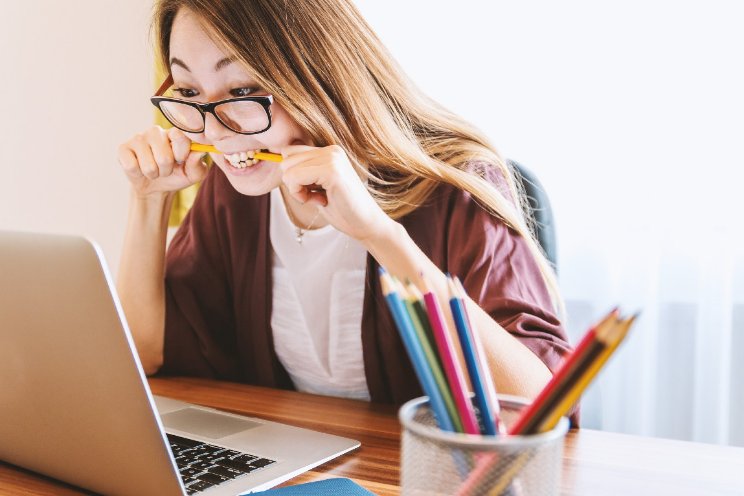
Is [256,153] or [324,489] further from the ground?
[256,153]

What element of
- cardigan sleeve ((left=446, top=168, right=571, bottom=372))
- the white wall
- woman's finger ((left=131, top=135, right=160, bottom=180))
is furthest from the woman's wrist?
the white wall

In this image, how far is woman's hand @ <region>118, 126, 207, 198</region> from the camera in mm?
1236

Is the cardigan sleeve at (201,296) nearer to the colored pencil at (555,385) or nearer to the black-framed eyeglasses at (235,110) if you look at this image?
the black-framed eyeglasses at (235,110)

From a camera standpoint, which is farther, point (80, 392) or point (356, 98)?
point (356, 98)

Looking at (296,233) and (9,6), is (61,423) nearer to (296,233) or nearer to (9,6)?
(296,233)

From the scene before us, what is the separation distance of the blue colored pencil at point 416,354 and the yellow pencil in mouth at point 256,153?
0.60m

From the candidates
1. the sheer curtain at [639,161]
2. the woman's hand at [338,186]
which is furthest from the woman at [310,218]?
the sheer curtain at [639,161]

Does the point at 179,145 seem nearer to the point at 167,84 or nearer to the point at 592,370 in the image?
the point at 167,84

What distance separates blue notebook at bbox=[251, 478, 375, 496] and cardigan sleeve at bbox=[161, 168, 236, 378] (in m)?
0.60

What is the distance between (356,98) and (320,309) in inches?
14.0

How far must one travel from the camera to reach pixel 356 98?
1073 mm

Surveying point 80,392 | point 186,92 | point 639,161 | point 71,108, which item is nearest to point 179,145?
point 186,92

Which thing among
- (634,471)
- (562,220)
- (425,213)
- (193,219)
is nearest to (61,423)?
(634,471)

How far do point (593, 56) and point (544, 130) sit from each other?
20 centimetres
